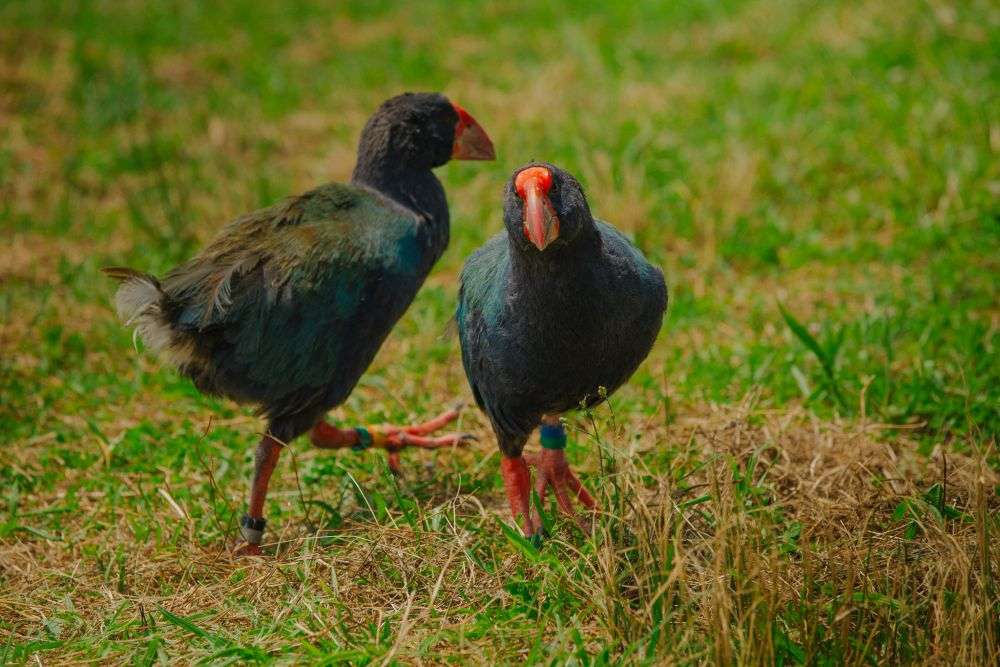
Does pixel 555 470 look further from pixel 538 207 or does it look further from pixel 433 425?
pixel 538 207

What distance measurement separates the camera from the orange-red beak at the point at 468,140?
12.0 feet

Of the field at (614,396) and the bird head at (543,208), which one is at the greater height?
the bird head at (543,208)

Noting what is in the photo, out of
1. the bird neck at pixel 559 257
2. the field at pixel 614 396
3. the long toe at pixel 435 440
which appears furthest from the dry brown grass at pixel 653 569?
the bird neck at pixel 559 257

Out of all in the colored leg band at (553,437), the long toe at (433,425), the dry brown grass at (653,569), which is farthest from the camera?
the long toe at (433,425)

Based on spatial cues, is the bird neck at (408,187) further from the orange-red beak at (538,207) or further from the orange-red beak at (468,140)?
the orange-red beak at (538,207)

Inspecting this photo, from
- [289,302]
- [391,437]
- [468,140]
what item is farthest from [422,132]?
[391,437]

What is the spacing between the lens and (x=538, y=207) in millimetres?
2379

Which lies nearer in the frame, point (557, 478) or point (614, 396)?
point (557, 478)

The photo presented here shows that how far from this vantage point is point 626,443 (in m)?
3.29

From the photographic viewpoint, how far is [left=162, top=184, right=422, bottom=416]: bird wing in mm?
2961

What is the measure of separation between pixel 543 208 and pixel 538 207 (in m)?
0.01

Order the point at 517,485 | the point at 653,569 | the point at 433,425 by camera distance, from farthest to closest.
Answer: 1. the point at 433,425
2. the point at 517,485
3. the point at 653,569

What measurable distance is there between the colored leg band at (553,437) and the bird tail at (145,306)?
1.06 m

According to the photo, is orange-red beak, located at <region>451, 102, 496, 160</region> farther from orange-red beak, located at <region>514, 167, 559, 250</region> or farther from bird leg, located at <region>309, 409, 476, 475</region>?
orange-red beak, located at <region>514, 167, 559, 250</region>
